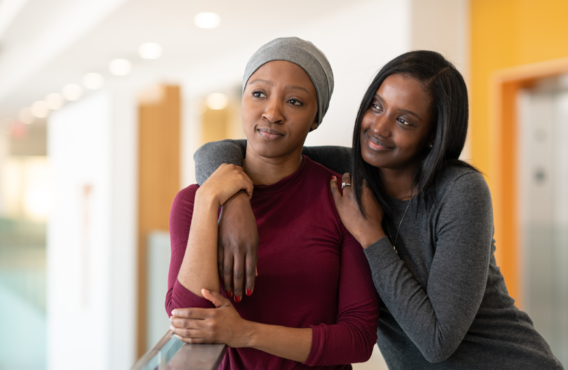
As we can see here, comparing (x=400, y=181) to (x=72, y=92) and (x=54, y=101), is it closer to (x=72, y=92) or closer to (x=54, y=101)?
(x=72, y=92)

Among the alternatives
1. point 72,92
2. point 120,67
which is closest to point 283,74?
point 120,67

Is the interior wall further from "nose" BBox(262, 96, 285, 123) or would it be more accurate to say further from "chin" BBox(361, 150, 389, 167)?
"nose" BBox(262, 96, 285, 123)

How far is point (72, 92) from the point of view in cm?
751

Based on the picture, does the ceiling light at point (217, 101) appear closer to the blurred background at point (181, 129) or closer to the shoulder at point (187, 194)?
the blurred background at point (181, 129)

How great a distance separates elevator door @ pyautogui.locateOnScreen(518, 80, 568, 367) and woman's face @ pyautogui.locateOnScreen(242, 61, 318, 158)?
2439mm

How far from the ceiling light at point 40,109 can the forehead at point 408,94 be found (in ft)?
28.4

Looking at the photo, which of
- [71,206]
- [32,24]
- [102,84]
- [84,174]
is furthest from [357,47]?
[102,84]

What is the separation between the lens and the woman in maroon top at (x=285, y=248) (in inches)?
39.5

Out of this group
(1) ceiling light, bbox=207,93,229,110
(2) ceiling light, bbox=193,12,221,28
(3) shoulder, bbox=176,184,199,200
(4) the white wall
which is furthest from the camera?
(1) ceiling light, bbox=207,93,229,110

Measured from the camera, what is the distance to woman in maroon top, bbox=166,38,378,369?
3.29 feet

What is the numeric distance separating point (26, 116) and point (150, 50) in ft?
22.8

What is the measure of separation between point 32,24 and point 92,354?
12.6 feet

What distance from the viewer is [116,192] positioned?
354 centimetres

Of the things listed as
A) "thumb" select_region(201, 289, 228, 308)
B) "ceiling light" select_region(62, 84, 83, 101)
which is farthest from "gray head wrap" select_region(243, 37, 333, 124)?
"ceiling light" select_region(62, 84, 83, 101)
